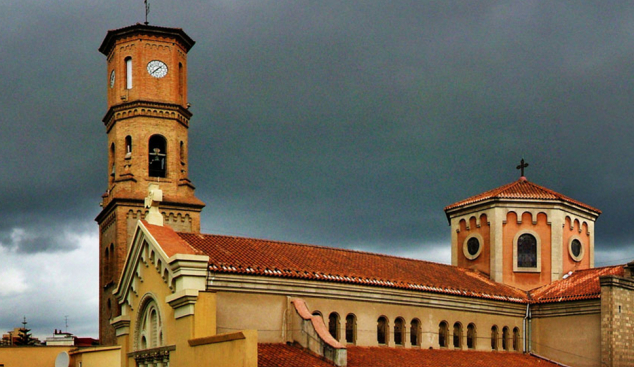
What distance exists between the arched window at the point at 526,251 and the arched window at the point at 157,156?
23913 millimetres

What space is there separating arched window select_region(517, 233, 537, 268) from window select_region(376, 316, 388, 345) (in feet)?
44.5

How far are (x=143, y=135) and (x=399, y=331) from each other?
27199 mm

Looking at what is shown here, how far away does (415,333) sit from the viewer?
3894 centimetres

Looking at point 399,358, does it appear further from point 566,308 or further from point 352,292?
point 566,308

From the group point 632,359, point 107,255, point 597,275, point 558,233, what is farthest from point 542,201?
point 107,255

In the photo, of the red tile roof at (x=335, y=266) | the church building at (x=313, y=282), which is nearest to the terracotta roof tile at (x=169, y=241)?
the church building at (x=313, y=282)

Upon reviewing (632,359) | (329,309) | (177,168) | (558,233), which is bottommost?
(632,359)

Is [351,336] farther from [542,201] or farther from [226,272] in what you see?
[542,201]

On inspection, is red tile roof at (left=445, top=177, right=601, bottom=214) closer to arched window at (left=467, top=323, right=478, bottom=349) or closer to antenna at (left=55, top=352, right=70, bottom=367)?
arched window at (left=467, top=323, right=478, bottom=349)

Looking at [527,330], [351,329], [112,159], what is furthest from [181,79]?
[351,329]

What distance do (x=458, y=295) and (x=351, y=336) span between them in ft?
22.5

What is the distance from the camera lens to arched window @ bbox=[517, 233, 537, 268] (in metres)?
48.4

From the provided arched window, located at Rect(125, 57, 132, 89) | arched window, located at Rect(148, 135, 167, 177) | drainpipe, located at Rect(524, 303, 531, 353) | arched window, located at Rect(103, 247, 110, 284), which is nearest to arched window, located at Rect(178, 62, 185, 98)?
arched window, located at Rect(125, 57, 132, 89)

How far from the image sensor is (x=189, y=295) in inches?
1147
